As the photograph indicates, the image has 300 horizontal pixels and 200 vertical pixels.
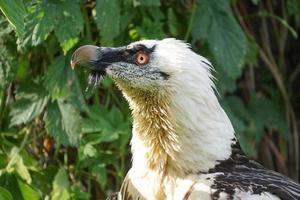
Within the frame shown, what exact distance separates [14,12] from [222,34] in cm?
173

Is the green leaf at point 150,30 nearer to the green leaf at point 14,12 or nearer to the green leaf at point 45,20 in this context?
the green leaf at point 45,20

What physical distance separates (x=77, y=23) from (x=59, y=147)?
91cm

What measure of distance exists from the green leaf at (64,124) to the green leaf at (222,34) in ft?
2.37

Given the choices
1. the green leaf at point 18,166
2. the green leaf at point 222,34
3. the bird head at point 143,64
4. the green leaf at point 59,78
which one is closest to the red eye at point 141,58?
the bird head at point 143,64

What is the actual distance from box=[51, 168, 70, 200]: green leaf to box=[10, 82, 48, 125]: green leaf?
0.31 meters

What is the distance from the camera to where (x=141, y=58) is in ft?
13.1

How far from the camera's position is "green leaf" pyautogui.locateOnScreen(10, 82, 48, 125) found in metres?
4.80

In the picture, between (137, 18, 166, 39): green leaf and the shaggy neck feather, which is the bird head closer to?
the shaggy neck feather

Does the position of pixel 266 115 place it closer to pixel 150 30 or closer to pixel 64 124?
pixel 150 30

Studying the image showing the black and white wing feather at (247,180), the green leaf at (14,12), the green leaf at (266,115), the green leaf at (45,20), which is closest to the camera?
the green leaf at (14,12)

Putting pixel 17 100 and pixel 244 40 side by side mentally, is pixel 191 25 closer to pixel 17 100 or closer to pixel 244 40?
pixel 244 40

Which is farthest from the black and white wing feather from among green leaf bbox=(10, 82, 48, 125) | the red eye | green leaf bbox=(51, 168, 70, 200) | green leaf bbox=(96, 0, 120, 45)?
green leaf bbox=(10, 82, 48, 125)

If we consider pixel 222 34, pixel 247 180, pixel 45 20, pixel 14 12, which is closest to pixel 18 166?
pixel 45 20

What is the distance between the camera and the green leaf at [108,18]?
4.39 m
